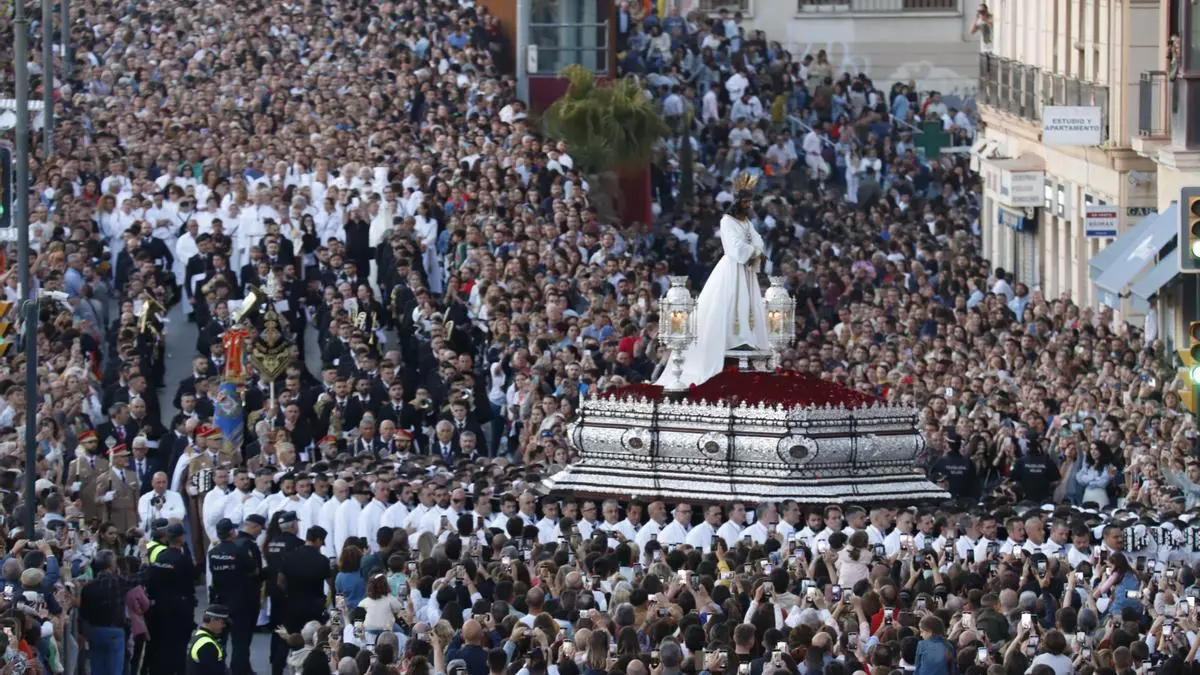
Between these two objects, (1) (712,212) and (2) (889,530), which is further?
(1) (712,212)

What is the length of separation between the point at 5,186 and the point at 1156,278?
56.4 feet

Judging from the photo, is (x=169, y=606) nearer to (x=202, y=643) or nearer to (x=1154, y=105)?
(x=202, y=643)

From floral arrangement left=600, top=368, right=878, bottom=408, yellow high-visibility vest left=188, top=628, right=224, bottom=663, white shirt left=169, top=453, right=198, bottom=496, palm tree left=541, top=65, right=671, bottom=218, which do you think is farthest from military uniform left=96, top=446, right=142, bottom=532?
palm tree left=541, top=65, right=671, bottom=218

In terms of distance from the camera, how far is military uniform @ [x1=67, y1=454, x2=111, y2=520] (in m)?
35.1

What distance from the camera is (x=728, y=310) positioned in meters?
36.9

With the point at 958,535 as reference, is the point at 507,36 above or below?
above

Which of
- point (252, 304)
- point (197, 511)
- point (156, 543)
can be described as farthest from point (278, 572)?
point (252, 304)

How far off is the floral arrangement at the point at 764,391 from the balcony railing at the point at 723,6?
40075 millimetres

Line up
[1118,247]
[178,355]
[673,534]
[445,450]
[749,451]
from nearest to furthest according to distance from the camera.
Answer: [673,534] → [749,451] → [445,450] → [178,355] → [1118,247]

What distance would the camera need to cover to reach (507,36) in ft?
212

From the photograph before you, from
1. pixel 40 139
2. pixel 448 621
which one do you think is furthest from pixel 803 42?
pixel 448 621

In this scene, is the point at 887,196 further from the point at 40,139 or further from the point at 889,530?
the point at 889,530

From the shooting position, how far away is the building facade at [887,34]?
77062 mm

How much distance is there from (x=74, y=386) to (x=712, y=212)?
63.5ft
